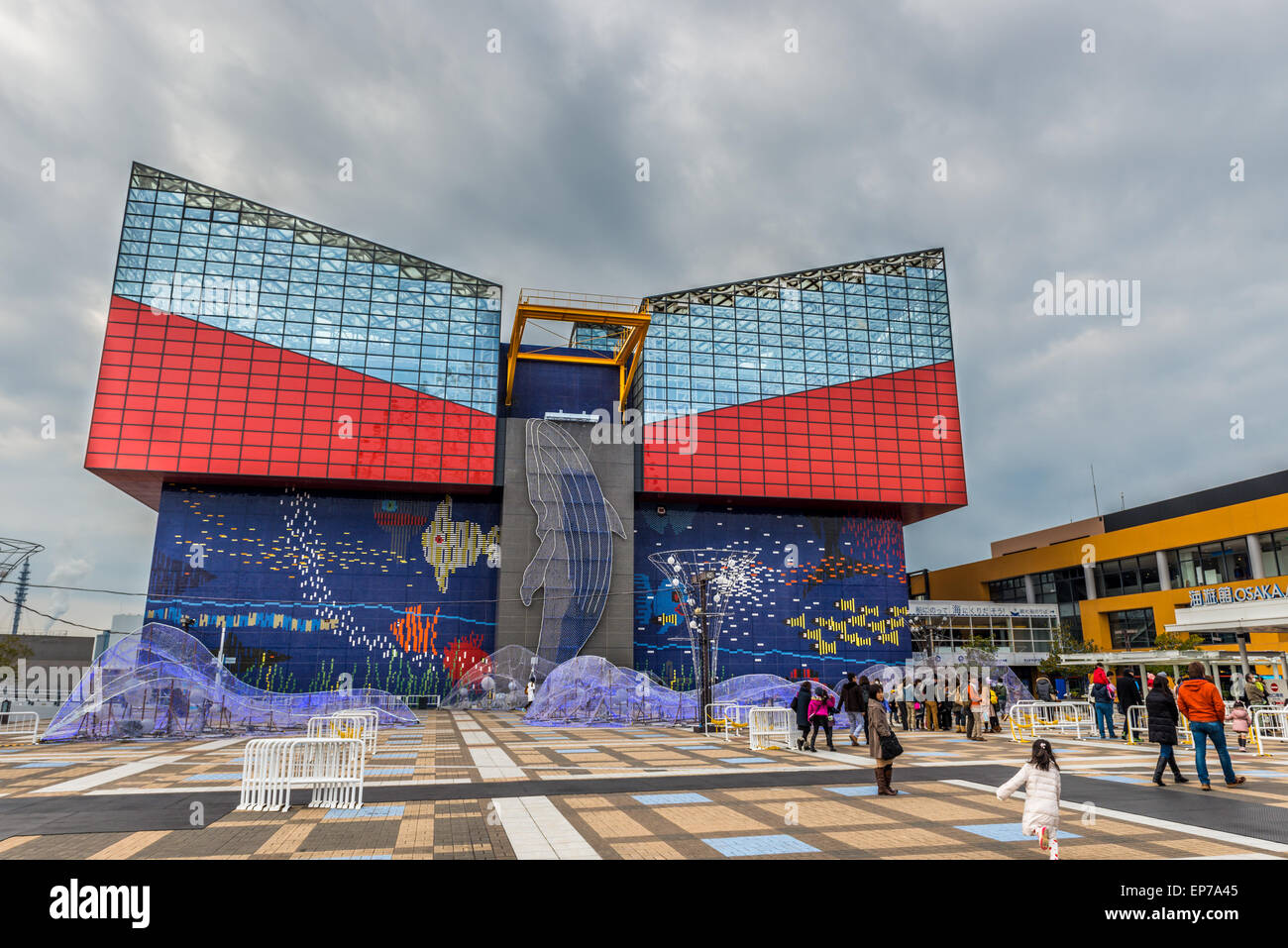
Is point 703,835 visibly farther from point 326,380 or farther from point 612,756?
point 326,380

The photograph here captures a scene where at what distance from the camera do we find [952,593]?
2990 inches

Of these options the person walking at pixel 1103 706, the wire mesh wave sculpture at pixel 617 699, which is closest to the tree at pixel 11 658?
the wire mesh wave sculpture at pixel 617 699

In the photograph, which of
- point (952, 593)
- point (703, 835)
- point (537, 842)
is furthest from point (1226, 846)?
point (952, 593)

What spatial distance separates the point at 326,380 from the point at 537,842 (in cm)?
4519

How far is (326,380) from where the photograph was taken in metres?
47.7

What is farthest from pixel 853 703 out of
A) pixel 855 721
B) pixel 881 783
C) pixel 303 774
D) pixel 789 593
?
pixel 789 593

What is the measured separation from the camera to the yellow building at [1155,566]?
4744cm

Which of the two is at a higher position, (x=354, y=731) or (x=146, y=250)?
(x=146, y=250)

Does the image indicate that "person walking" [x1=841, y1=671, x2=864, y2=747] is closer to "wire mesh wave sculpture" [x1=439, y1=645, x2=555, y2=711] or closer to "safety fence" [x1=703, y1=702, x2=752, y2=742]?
"safety fence" [x1=703, y1=702, x2=752, y2=742]

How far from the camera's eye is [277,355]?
156ft
